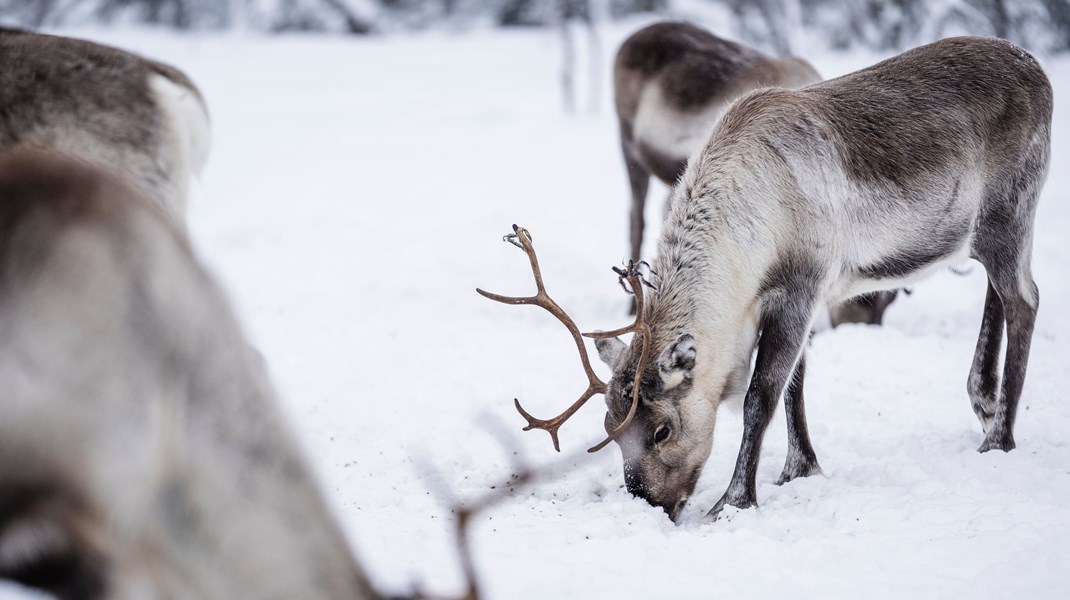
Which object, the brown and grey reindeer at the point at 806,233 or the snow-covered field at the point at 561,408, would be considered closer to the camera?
the snow-covered field at the point at 561,408

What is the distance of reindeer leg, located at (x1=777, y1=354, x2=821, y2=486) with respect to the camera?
4121 mm

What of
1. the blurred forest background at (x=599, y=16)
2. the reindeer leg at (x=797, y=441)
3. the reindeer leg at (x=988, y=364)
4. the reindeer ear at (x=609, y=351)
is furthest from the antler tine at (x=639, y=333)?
the blurred forest background at (x=599, y=16)

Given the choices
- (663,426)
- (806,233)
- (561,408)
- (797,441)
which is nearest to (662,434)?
(663,426)

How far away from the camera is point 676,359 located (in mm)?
3619

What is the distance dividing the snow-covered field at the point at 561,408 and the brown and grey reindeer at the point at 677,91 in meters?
0.84

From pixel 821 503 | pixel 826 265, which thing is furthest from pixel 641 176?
pixel 821 503

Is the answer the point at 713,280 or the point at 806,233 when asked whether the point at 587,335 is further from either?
the point at 806,233

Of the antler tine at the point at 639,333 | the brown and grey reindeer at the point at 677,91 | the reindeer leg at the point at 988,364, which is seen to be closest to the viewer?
the antler tine at the point at 639,333

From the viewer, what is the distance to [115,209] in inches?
67.7

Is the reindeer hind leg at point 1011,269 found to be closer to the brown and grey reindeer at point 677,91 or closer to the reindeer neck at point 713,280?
the reindeer neck at point 713,280

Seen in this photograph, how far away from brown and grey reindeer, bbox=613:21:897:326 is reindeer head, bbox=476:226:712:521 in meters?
3.07

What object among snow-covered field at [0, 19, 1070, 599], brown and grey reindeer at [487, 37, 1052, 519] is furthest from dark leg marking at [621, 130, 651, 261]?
brown and grey reindeer at [487, 37, 1052, 519]

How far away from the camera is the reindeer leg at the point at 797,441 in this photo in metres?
4.12

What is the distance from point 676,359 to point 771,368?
18.9 inches
